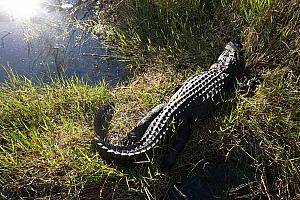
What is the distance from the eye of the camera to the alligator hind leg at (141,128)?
3.19 meters

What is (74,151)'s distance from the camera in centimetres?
306

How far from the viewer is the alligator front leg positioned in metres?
2.96

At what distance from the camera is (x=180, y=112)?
10.4 ft

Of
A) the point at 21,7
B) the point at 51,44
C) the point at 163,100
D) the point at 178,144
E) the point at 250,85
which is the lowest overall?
the point at 178,144

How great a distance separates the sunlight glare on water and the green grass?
1.40m

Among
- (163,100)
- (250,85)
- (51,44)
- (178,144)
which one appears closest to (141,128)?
(178,144)

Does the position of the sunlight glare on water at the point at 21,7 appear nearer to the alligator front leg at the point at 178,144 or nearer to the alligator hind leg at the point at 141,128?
the alligator hind leg at the point at 141,128

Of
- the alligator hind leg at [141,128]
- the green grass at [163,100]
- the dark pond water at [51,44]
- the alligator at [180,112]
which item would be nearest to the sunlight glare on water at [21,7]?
the dark pond water at [51,44]

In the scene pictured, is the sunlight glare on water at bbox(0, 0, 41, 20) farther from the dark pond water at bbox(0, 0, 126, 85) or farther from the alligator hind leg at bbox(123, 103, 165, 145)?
the alligator hind leg at bbox(123, 103, 165, 145)

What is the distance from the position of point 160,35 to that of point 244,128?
170 centimetres

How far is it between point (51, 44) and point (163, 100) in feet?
6.00

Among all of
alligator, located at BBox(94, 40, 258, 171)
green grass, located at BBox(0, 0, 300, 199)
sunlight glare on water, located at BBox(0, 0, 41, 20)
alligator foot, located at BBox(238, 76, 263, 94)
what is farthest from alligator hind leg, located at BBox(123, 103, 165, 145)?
sunlight glare on water, located at BBox(0, 0, 41, 20)

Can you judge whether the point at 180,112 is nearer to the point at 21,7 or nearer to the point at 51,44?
the point at 51,44

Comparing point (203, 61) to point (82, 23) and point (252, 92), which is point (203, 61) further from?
point (82, 23)
